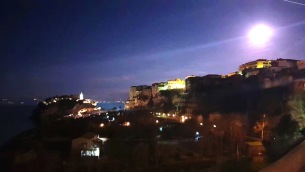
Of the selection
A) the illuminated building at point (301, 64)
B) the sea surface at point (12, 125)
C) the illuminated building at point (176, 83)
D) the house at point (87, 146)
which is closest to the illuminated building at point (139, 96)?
the illuminated building at point (176, 83)

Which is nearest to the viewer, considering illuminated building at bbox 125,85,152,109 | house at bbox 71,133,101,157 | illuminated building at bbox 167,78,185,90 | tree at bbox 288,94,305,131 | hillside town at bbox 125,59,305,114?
tree at bbox 288,94,305,131

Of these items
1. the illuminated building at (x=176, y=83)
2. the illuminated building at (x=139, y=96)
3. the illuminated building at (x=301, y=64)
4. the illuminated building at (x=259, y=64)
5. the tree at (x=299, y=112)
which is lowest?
the tree at (x=299, y=112)

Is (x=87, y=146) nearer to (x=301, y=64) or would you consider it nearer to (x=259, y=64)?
(x=259, y=64)

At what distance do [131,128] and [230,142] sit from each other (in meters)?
11.6

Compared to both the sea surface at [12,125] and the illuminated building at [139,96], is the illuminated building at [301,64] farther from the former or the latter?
the sea surface at [12,125]

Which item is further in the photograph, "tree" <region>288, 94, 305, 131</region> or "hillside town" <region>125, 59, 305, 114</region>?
"hillside town" <region>125, 59, 305, 114</region>

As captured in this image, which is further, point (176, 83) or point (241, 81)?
point (176, 83)

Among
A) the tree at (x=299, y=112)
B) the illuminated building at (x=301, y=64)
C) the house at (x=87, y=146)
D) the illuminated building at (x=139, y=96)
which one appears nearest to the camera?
the tree at (x=299, y=112)

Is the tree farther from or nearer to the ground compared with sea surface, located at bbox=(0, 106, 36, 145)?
farther from the ground

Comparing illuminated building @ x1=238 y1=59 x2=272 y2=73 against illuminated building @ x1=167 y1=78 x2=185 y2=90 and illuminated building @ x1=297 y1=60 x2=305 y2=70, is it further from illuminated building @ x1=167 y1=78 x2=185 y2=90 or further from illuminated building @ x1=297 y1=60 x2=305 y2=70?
illuminated building @ x1=167 y1=78 x2=185 y2=90

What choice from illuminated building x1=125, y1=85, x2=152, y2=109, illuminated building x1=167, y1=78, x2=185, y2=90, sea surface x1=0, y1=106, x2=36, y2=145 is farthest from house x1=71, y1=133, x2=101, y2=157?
illuminated building x1=167, y1=78, x2=185, y2=90

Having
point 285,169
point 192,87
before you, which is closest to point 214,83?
point 192,87

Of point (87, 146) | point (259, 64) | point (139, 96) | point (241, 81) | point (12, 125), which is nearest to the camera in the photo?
point (87, 146)

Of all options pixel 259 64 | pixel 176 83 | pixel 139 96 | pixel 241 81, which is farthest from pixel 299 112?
pixel 139 96
